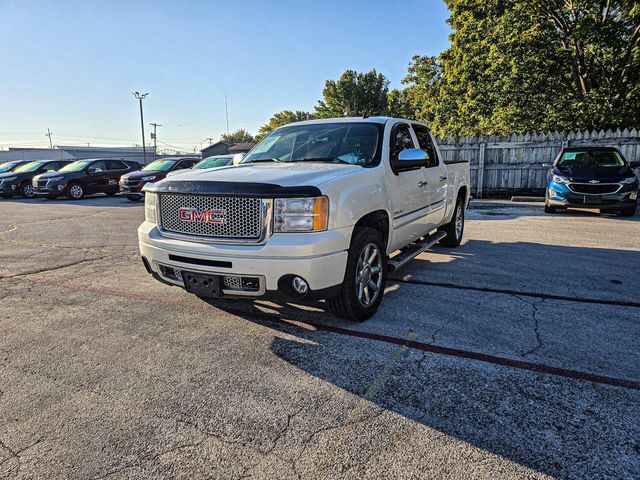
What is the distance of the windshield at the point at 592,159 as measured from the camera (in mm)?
10297

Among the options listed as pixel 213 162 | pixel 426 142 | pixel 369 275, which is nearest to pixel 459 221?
pixel 426 142

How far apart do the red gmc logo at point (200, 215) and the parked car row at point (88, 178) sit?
11.9 metres

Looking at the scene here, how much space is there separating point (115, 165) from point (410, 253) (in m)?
17.5

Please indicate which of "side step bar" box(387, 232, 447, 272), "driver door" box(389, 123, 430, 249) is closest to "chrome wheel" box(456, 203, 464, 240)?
"side step bar" box(387, 232, 447, 272)

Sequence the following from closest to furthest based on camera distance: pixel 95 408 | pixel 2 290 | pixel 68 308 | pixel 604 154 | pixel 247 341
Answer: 1. pixel 95 408
2. pixel 247 341
3. pixel 68 308
4. pixel 2 290
5. pixel 604 154

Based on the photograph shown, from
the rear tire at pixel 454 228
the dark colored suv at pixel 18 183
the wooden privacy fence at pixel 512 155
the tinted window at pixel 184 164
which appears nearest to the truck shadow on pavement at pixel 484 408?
the rear tire at pixel 454 228

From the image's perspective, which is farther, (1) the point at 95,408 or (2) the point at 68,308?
(2) the point at 68,308

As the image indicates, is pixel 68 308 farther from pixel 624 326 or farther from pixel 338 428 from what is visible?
pixel 624 326

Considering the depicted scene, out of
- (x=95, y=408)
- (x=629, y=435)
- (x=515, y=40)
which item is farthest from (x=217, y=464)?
(x=515, y=40)

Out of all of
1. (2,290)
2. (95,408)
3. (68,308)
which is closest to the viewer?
(95,408)

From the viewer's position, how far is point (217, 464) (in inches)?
82.7

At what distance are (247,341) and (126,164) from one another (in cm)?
1819

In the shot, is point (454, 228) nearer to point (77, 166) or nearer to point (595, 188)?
point (595, 188)

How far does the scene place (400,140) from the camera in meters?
4.91
